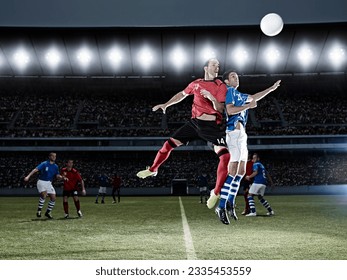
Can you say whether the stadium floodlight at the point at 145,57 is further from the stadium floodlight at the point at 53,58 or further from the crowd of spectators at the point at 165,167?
the crowd of spectators at the point at 165,167

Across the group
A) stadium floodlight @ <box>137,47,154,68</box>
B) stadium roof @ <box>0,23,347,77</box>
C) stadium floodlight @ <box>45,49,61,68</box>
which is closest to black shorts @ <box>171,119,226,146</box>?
stadium roof @ <box>0,23,347,77</box>

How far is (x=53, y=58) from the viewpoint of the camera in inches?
1484

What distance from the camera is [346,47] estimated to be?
36531mm

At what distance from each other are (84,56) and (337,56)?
993 inches

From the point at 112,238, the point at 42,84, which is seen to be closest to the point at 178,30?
the point at 42,84

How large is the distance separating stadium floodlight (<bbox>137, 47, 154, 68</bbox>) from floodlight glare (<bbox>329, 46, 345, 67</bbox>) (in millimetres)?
16973

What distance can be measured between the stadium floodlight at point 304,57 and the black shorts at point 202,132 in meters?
34.0

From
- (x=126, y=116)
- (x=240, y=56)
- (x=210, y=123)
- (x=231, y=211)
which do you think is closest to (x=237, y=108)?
(x=210, y=123)

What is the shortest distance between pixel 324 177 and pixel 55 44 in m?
27.0

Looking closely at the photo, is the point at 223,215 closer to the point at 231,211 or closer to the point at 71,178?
the point at 231,211

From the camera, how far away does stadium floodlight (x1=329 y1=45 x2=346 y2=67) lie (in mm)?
36369

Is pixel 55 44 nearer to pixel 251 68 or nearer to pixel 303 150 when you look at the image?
pixel 251 68

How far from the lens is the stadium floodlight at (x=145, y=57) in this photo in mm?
36094
